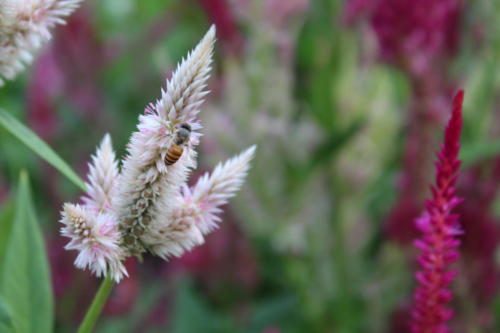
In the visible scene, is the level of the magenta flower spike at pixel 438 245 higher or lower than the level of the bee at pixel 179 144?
higher

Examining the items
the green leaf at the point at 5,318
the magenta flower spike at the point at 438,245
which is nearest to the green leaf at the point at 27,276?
the green leaf at the point at 5,318

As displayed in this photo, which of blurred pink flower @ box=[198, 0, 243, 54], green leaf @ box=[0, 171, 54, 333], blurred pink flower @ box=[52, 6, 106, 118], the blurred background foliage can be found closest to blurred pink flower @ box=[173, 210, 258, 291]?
the blurred background foliage

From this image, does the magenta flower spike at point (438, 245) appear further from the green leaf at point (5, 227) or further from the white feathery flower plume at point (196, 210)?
the green leaf at point (5, 227)

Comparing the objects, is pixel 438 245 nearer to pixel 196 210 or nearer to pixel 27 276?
pixel 196 210

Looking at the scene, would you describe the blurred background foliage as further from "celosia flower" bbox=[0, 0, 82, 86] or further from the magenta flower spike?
"celosia flower" bbox=[0, 0, 82, 86]

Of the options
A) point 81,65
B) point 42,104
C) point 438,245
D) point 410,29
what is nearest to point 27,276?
point 438,245

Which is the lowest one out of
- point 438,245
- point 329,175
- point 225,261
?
point 438,245

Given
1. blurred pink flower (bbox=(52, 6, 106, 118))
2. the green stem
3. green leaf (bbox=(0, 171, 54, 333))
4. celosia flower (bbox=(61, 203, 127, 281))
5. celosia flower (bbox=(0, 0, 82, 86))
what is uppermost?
blurred pink flower (bbox=(52, 6, 106, 118))
